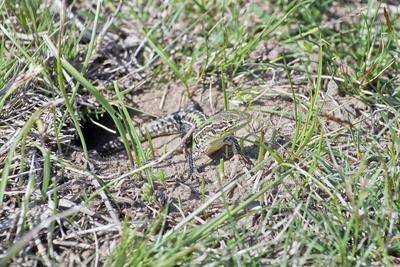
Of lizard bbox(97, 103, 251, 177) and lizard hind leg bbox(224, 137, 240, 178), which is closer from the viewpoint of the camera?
lizard hind leg bbox(224, 137, 240, 178)

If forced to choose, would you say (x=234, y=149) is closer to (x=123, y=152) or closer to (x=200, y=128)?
(x=200, y=128)

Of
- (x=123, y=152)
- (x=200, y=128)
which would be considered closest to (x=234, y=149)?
(x=200, y=128)

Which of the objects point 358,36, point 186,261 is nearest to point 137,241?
point 186,261

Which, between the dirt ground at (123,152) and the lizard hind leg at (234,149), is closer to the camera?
the dirt ground at (123,152)

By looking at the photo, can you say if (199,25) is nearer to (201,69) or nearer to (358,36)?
(201,69)

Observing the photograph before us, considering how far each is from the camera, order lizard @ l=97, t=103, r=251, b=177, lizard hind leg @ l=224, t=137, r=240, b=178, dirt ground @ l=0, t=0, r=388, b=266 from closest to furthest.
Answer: dirt ground @ l=0, t=0, r=388, b=266 < lizard hind leg @ l=224, t=137, r=240, b=178 < lizard @ l=97, t=103, r=251, b=177

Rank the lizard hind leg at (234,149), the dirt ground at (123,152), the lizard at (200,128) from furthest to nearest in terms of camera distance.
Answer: the lizard at (200,128)
the lizard hind leg at (234,149)
the dirt ground at (123,152)

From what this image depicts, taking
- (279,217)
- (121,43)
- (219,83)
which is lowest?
(279,217)

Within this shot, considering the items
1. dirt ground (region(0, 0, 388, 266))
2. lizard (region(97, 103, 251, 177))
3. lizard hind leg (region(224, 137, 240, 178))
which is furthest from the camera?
lizard (region(97, 103, 251, 177))
